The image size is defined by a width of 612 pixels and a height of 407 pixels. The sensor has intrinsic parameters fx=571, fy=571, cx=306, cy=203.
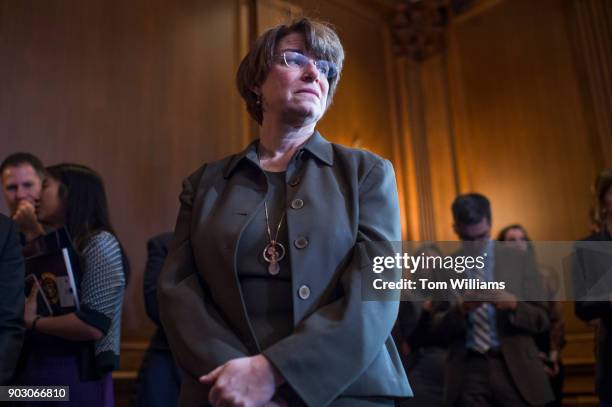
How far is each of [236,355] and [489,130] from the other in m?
4.09

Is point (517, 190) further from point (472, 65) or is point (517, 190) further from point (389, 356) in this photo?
point (389, 356)

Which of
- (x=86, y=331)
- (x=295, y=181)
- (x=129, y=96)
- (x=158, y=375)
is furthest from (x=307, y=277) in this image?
(x=129, y=96)

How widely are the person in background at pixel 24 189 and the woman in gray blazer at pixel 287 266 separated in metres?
1.13

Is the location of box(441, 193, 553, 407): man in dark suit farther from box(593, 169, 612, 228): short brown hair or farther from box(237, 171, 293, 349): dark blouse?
box(237, 171, 293, 349): dark blouse

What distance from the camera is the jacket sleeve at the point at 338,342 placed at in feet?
3.46

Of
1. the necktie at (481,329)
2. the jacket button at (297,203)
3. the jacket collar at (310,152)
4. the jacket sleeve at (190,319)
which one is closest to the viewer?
the jacket sleeve at (190,319)

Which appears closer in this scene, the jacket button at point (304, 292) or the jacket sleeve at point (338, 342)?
the jacket sleeve at point (338, 342)

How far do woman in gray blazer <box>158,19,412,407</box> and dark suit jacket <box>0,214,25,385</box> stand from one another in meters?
0.67

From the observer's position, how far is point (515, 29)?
185 inches

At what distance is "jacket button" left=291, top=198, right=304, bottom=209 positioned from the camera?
1258mm

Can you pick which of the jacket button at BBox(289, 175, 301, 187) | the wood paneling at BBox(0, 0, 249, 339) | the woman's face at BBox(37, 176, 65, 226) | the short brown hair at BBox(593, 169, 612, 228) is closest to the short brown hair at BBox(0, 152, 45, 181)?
the woman's face at BBox(37, 176, 65, 226)

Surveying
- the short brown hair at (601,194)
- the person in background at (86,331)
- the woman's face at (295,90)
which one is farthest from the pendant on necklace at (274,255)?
the short brown hair at (601,194)

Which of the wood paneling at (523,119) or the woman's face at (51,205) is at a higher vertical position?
the wood paneling at (523,119)

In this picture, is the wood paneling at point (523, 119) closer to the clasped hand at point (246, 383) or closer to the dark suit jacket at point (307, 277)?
the dark suit jacket at point (307, 277)
